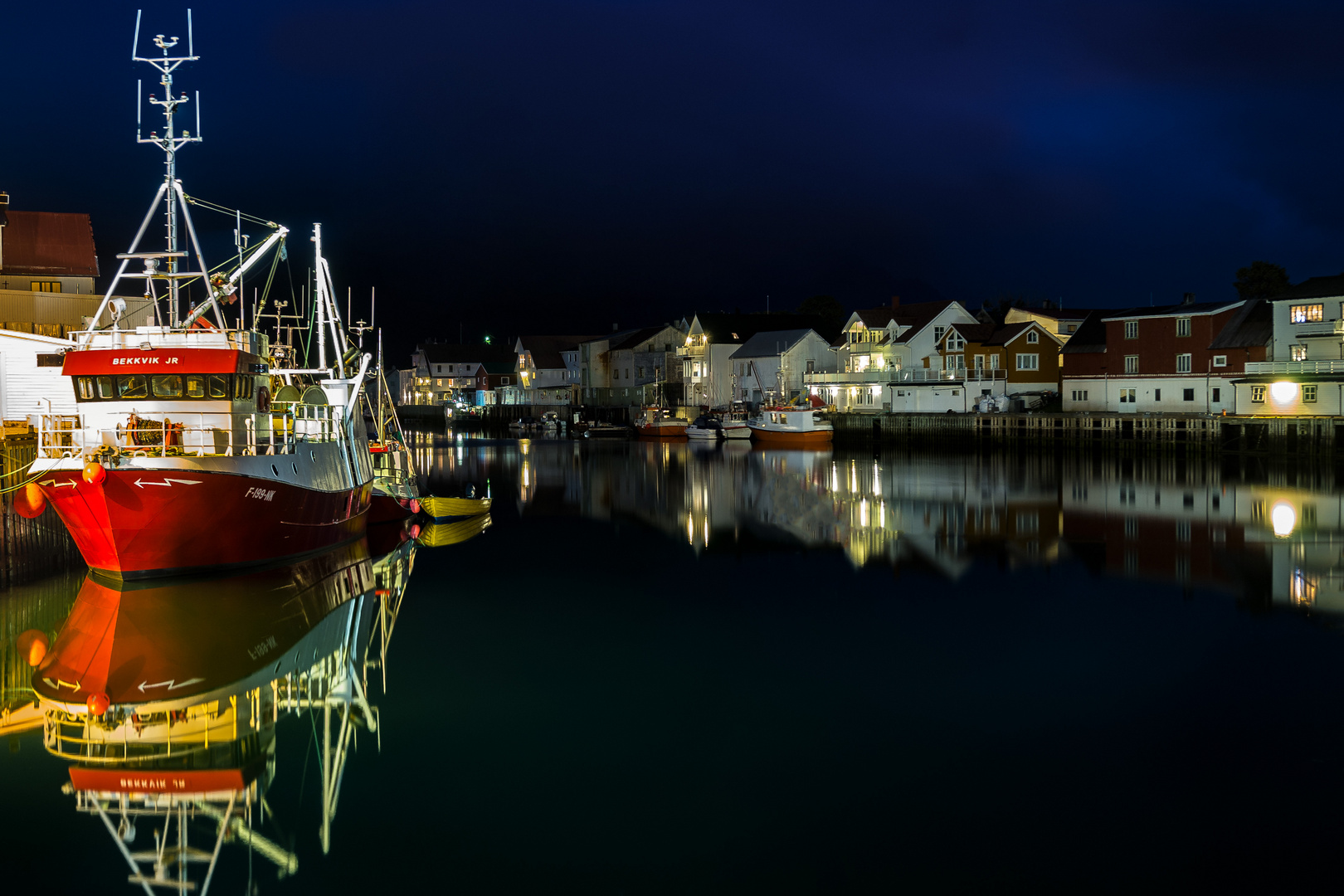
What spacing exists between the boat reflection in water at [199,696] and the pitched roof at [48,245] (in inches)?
1134

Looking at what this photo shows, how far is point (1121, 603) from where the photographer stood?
59.2 feet

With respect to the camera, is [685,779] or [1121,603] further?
[1121,603]

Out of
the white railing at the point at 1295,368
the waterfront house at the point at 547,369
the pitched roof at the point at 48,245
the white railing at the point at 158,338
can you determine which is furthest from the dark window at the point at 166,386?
the waterfront house at the point at 547,369

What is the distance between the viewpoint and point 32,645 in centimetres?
1391

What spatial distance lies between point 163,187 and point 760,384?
67413mm

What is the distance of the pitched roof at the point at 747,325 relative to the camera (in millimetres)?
92062

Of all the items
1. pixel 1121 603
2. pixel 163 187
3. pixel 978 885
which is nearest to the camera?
pixel 978 885

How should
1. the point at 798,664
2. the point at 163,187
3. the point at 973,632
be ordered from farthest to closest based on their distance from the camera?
the point at 163,187, the point at 973,632, the point at 798,664

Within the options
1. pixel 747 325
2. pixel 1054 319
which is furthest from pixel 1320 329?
pixel 747 325

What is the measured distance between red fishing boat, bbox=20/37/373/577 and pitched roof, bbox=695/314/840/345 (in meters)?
71.8

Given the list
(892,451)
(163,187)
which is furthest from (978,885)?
(892,451)

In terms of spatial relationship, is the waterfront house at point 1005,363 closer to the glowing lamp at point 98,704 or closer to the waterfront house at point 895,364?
the waterfront house at point 895,364

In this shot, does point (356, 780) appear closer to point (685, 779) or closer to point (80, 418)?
point (685, 779)

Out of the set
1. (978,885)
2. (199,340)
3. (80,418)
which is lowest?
(978,885)
